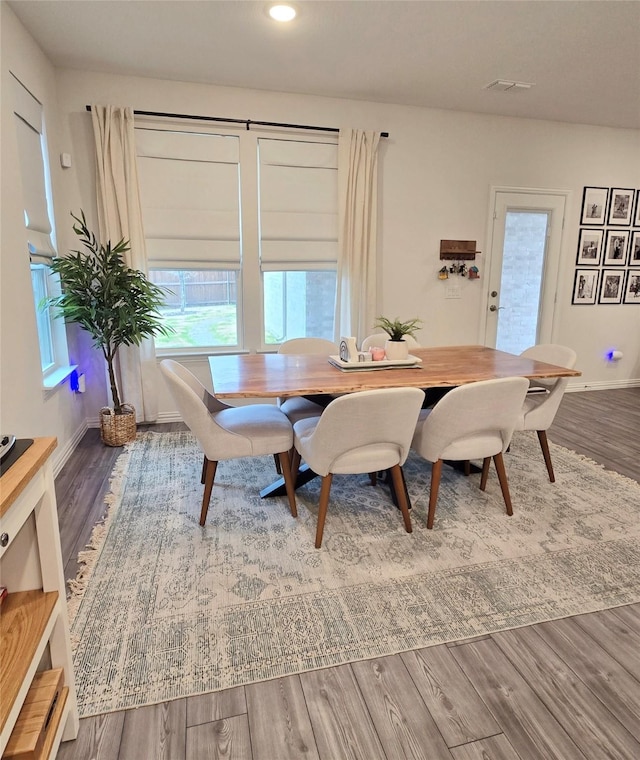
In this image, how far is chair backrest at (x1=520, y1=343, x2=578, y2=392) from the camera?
298cm

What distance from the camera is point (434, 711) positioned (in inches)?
56.6

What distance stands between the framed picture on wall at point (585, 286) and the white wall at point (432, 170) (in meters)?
0.08

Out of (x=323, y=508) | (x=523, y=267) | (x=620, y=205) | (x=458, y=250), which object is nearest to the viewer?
(x=323, y=508)

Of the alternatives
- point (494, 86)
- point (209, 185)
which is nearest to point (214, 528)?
point (209, 185)

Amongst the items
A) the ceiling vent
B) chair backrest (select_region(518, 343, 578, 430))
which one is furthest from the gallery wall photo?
chair backrest (select_region(518, 343, 578, 430))

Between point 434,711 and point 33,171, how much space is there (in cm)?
360

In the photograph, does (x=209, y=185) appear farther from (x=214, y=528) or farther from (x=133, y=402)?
(x=214, y=528)

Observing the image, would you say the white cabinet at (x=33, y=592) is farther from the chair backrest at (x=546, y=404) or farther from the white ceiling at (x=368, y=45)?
the white ceiling at (x=368, y=45)

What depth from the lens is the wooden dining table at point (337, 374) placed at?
2295 millimetres

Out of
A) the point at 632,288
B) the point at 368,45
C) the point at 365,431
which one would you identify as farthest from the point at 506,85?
the point at 365,431

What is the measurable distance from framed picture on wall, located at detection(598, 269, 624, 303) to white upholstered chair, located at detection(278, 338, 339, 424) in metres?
3.71

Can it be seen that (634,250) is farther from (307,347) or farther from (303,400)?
(303,400)

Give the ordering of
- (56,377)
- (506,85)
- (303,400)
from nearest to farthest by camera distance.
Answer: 1. (303,400)
2. (56,377)
3. (506,85)

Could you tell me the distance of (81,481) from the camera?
9.77 feet
